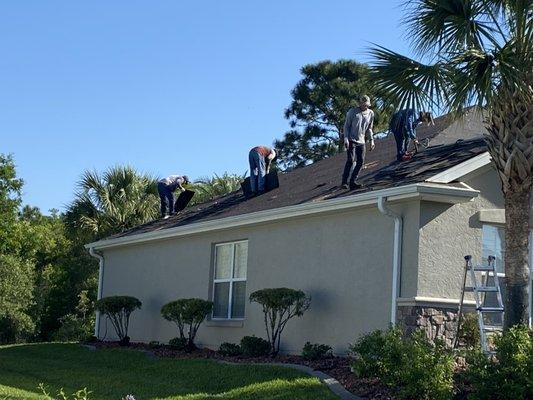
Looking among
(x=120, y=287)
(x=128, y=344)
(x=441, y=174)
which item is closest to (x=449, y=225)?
(x=441, y=174)

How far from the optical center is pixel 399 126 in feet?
51.9

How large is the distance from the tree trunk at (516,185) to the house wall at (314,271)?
188 centimetres

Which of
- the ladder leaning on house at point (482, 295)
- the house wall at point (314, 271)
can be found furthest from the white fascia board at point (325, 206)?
the ladder leaning on house at point (482, 295)

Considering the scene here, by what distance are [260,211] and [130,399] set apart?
33.6 feet

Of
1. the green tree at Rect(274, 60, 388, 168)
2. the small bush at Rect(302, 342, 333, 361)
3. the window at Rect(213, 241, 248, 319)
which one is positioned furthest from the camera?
the green tree at Rect(274, 60, 388, 168)

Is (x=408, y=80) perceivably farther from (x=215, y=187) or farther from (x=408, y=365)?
(x=215, y=187)

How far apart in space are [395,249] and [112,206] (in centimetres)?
1434

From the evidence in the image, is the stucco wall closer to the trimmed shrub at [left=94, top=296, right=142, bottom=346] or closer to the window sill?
the window sill

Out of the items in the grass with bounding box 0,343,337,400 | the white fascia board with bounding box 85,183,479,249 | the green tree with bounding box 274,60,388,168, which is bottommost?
the grass with bounding box 0,343,337,400

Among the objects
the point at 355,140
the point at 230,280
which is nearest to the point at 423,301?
the point at 355,140

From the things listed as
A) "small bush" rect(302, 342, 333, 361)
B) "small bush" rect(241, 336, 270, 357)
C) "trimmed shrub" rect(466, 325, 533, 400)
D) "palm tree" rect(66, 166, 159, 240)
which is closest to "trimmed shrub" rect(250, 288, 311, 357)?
"small bush" rect(241, 336, 270, 357)

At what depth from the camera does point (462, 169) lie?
13.5 m

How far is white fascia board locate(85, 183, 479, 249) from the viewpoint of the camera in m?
13.0

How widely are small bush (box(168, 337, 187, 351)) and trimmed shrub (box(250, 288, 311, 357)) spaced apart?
97.5 inches
